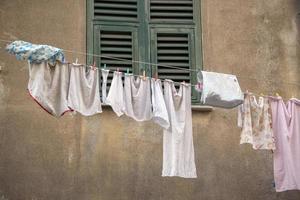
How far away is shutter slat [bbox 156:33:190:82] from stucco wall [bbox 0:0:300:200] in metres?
0.30

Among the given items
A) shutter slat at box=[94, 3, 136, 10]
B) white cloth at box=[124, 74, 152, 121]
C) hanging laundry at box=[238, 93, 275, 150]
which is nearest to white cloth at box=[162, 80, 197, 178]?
white cloth at box=[124, 74, 152, 121]

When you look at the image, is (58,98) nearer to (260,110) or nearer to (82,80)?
(82,80)

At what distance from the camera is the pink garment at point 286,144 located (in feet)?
27.6

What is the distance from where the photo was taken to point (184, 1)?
962 centimetres

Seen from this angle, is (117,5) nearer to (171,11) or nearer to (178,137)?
(171,11)

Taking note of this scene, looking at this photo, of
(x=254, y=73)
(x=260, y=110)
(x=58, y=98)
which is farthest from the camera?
(x=254, y=73)

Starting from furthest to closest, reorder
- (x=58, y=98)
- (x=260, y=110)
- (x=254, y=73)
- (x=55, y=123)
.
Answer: (x=254, y=73)
(x=55, y=123)
(x=260, y=110)
(x=58, y=98)

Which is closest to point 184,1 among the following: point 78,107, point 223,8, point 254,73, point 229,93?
point 223,8

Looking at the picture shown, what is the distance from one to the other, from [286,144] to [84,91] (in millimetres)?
2424

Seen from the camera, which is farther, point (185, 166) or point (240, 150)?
point (240, 150)

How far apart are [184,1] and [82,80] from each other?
95.6 inches

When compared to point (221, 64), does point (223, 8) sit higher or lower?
higher

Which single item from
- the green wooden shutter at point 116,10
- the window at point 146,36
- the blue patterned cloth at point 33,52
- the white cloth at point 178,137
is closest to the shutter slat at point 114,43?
the window at point 146,36

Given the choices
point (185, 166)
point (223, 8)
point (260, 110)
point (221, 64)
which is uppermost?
point (223, 8)
